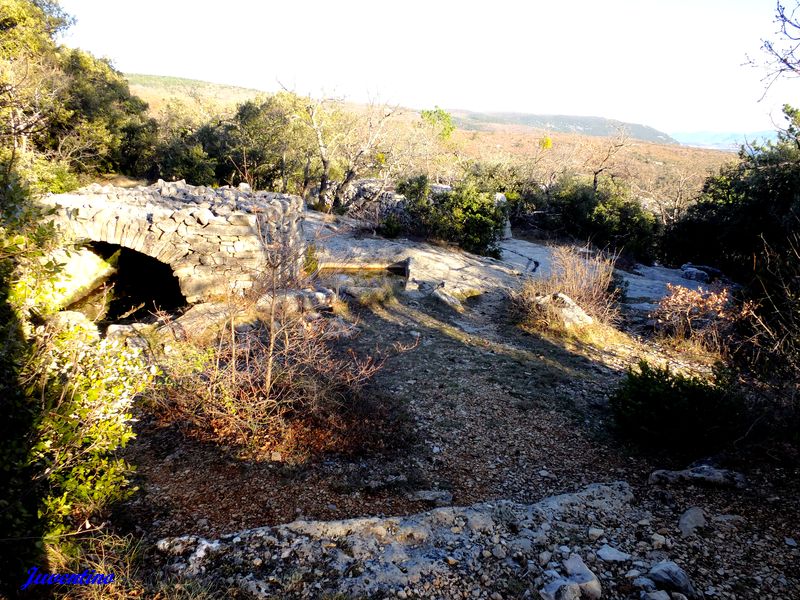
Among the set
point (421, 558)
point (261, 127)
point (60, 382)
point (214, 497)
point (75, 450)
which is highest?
point (261, 127)

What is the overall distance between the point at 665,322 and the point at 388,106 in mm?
11089

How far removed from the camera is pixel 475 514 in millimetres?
3291

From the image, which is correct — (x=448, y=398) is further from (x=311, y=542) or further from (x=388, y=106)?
(x=388, y=106)

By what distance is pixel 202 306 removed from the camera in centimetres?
684

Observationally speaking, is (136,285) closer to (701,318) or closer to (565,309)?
(565,309)

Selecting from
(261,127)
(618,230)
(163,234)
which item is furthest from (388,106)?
(163,234)

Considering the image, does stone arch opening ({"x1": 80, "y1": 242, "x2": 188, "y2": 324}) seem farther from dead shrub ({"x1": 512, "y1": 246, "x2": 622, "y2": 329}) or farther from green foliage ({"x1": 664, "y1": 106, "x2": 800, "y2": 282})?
green foliage ({"x1": 664, "y1": 106, "x2": 800, "y2": 282})

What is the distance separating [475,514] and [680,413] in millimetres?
2339

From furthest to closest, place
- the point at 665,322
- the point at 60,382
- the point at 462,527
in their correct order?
the point at 665,322
the point at 462,527
the point at 60,382

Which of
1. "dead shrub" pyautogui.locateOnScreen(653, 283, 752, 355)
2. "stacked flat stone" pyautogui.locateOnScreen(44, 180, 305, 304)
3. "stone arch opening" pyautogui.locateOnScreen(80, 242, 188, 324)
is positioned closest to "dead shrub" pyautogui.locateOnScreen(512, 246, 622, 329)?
"dead shrub" pyautogui.locateOnScreen(653, 283, 752, 355)

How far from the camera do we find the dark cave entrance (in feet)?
23.6

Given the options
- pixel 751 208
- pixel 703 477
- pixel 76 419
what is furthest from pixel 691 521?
pixel 751 208

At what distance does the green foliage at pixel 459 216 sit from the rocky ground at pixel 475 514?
8276 millimetres

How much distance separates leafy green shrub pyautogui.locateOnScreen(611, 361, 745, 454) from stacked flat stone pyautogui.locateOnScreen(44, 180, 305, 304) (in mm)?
4413
